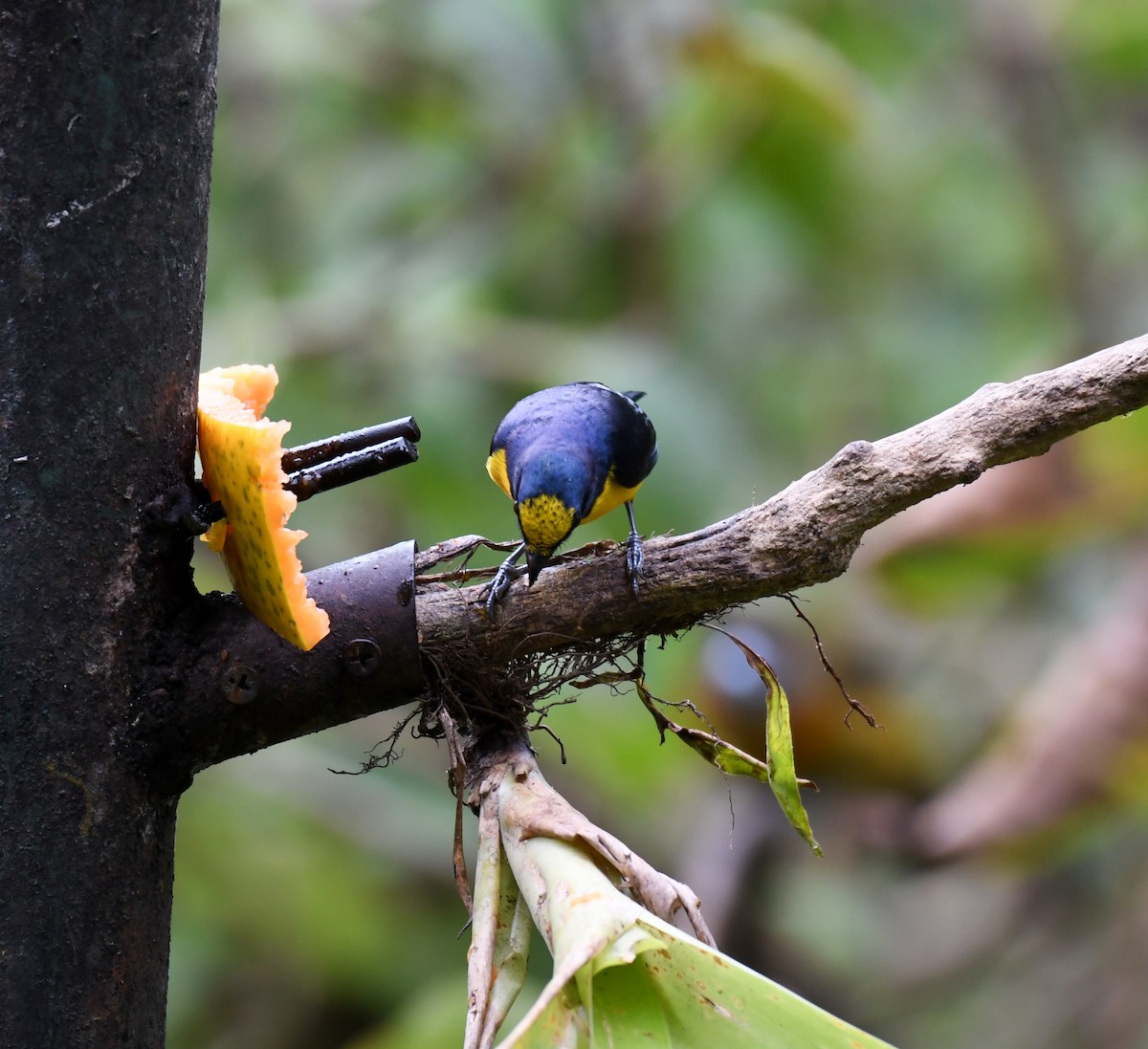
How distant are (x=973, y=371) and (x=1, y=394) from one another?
443 cm

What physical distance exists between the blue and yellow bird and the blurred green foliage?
15.5 inches

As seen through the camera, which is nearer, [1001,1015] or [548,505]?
[548,505]

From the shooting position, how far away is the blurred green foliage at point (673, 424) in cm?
369

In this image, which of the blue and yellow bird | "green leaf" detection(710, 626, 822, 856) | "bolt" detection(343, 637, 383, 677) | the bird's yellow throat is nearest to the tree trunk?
"bolt" detection(343, 637, 383, 677)

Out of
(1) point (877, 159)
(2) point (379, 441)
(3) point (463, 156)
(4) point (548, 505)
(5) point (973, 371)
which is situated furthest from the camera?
(1) point (877, 159)

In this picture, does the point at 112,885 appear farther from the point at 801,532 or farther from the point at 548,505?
the point at 548,505

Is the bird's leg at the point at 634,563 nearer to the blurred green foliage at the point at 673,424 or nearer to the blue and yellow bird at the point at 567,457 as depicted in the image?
the blue and yellow bird at the point at 567,457

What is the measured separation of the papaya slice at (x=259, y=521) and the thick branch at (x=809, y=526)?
0.20m

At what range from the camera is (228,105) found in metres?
5.11

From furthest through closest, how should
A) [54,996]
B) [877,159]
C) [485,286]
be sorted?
1. [877,159]
2. [485,286]
3. [54,996]

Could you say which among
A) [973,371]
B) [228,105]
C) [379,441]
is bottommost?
[973,371]

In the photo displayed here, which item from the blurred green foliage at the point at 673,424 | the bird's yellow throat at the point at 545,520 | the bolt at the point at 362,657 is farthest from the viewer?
the blurred green foliage at the point at 673,424

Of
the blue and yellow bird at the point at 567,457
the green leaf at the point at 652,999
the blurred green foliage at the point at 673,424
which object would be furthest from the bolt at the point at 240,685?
the blurred green foliage at the point at 673,424

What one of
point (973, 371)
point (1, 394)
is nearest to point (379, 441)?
point (1, 394)
